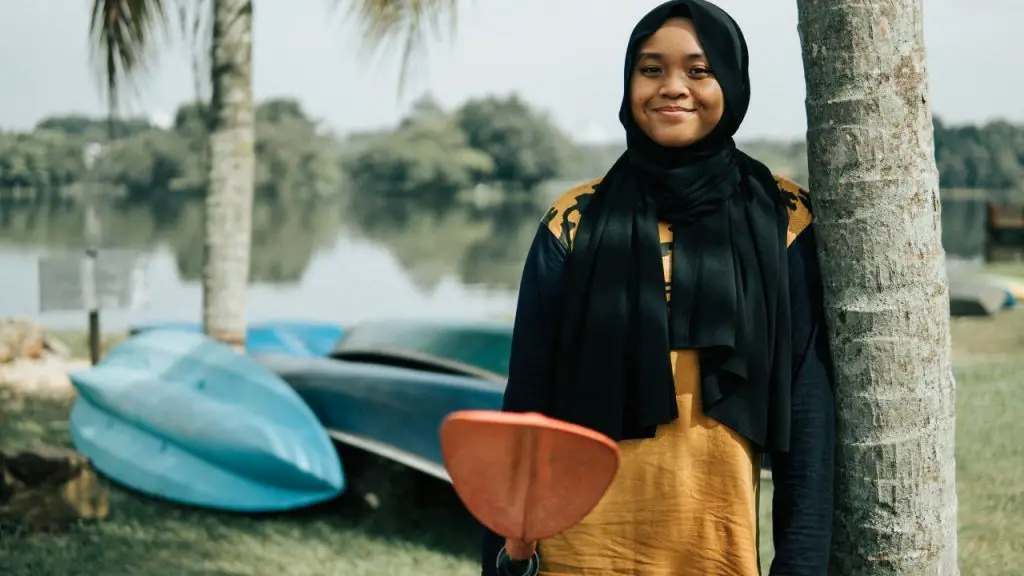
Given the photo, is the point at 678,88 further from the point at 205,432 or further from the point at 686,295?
the point at 205,432

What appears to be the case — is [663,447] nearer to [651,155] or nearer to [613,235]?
[613,235]

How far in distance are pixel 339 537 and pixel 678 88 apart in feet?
11.7

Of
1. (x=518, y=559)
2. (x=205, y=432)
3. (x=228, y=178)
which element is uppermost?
(x=228, y=178)

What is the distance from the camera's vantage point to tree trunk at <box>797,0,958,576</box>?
2006 millimetres

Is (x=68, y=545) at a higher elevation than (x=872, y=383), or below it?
below

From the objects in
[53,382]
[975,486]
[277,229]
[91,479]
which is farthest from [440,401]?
[277,229]

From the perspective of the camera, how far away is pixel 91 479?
4.94 metres

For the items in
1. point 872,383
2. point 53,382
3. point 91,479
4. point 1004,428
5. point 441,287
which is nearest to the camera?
point 872,383

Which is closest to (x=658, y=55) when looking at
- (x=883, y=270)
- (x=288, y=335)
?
(x=883, y=270)

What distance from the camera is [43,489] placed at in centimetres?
478

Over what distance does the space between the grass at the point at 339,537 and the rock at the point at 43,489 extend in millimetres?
71

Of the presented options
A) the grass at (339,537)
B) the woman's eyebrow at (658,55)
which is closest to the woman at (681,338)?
the woman's eyebrow at (658,55)

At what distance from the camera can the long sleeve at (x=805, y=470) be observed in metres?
1.88

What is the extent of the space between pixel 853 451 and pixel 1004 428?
4.76 m
